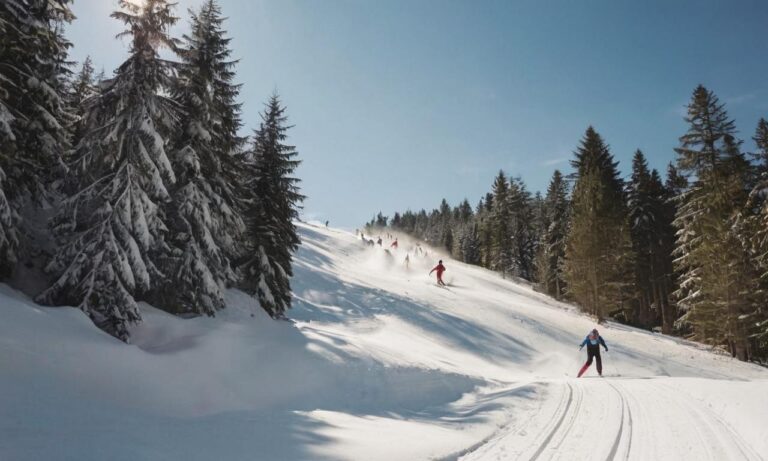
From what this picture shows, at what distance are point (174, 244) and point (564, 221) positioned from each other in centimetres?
4142

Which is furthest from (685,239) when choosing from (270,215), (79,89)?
(79,89)

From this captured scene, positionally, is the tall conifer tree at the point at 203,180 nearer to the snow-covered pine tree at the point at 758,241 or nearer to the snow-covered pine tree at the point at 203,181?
the snow-covered pine tree at the point at 203,181

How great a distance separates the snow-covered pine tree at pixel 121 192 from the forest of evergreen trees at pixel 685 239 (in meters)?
25.6

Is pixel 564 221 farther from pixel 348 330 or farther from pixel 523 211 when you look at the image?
pixel 348 330

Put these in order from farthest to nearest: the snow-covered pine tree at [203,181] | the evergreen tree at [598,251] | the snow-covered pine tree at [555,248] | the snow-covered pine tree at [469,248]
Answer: the snow-covered pine tree at [469,248]
the snow-covered pine tree at [555,248]
the evergreen tree at [598,251]
the snow-covered pine tree at [203,181]

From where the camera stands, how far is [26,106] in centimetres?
1110

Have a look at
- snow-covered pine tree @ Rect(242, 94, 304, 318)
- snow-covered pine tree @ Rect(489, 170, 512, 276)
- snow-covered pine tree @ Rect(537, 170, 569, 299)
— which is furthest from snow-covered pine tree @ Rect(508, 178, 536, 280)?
snow-covered pine tree @ Rect(242, 94, 304, 318)

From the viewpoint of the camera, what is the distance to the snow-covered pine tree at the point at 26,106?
9.77 meters

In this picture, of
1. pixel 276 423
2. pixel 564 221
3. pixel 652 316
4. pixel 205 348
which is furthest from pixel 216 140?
pixel 652 316

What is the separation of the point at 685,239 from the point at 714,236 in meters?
2.80

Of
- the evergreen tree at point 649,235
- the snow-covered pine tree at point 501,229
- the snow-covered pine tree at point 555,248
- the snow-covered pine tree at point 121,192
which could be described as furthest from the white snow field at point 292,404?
→ the snow-covered pine tree at point 501,229

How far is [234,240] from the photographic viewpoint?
52.9 ft

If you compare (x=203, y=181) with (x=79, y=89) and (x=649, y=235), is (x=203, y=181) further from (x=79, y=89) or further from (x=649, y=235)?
(x=649, y=235)

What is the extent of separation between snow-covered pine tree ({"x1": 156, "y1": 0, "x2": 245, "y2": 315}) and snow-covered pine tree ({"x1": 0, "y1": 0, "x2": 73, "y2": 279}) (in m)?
→ 3.08
